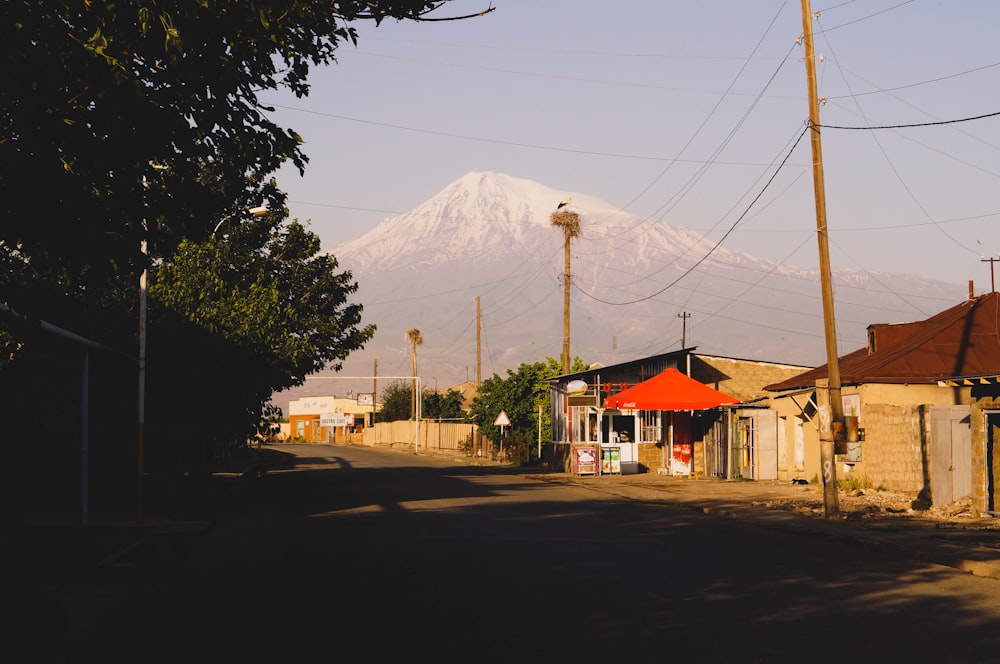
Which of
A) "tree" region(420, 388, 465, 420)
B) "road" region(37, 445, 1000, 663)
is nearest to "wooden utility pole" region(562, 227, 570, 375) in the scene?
"road" region(37, 445, 1000, 663)

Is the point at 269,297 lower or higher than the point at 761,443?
higher

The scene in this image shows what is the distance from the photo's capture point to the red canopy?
4094 cm

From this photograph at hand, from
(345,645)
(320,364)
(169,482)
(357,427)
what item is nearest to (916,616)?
(345,645)

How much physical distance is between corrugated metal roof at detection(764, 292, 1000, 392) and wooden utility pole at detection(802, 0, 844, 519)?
8.06 meters

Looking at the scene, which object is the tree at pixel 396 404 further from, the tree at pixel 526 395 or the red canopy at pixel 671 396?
the red canopy at pixel 671 396

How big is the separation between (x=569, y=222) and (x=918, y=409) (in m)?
36.2

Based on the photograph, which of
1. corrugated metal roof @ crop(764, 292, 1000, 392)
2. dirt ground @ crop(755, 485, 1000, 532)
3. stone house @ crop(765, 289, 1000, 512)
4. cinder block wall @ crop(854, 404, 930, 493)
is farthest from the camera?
corrugated metal roof @ crop(764, 292, 1000, 392)

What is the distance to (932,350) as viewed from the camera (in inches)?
1449

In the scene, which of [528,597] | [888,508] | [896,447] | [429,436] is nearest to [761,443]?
[896,447]

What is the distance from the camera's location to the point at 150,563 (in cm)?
1680

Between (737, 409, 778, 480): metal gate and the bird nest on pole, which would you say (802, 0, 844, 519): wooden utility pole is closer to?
(737, 409, 778, 480): metal gate

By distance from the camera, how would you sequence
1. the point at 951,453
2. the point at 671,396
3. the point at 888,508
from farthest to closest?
the point at 671,396
the point at 888,508
the point at 951,453

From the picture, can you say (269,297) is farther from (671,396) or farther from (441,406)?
(441,406)

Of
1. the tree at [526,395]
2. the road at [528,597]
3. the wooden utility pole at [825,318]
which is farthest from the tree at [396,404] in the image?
the road at [528,597]
